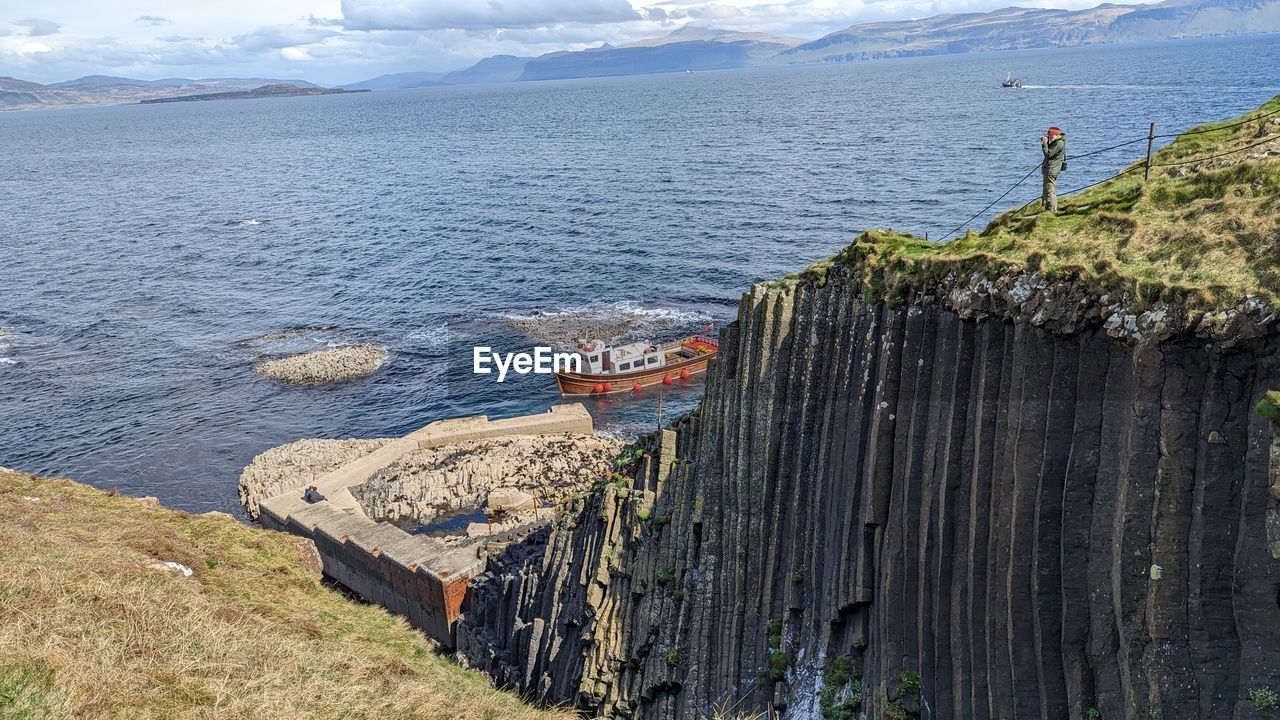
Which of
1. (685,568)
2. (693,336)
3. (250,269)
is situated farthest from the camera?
(250,269)

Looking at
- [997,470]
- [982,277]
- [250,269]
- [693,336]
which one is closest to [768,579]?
[997,470]

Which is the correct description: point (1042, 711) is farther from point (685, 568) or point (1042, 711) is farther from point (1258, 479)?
point (685, 568)

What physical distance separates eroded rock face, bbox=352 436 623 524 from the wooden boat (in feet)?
29.6

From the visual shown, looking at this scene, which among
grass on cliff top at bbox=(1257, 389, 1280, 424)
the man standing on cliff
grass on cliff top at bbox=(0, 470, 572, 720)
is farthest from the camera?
the man standing on cliff

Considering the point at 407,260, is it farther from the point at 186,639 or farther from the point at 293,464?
the point at 186,639

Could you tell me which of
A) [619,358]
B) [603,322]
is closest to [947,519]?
[619,358]

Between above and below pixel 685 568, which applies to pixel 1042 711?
above

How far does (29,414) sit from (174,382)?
30.2 feet

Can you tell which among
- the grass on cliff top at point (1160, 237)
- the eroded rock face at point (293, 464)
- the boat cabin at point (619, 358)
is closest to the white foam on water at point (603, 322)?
the boat cabin at point (619, 358)

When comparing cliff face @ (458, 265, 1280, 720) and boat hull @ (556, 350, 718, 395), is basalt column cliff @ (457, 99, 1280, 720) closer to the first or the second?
cliff face @ (458, 265, 1280, 720)

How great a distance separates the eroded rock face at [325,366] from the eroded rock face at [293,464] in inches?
445

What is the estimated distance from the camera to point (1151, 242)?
14.0 m

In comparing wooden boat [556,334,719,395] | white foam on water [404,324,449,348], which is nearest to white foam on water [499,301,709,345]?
white foam on water [404,324,449,348]

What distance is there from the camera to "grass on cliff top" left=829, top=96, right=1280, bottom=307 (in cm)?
1233
